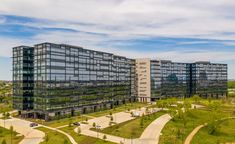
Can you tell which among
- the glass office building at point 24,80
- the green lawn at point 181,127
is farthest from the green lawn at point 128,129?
the glass office building at point 24,80

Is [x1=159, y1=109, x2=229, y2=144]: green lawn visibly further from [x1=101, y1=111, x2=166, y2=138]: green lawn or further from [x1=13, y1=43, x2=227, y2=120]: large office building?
[x1=13, y1=43, x2=227, y2=120]: large office building

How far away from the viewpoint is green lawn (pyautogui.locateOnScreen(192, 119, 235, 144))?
98419 millimetres

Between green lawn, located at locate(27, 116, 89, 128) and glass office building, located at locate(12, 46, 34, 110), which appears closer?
green lawn, located at locate(27, 116, 89, 128)

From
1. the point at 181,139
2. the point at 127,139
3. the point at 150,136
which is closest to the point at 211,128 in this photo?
the point at 181,139

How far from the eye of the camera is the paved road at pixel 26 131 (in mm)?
Answer: 92812

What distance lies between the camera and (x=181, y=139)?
317 ft

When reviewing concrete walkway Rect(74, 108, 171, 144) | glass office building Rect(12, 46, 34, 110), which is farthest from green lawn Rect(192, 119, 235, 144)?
glass office building Rect(12, 46, 34, 110)

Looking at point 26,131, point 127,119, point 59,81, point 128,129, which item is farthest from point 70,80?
point 128,129

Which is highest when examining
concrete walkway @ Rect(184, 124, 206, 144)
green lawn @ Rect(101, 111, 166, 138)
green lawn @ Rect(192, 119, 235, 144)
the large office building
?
the large office building

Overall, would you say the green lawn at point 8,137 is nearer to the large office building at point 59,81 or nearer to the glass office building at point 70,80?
the glass office building at point 70,80

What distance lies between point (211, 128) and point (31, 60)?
98.4 metres

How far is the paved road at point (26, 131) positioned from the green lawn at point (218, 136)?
56.3 metres

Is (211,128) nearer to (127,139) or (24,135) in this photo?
(127,139)

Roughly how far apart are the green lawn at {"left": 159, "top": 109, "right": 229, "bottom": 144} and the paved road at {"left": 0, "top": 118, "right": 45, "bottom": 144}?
44.1m
